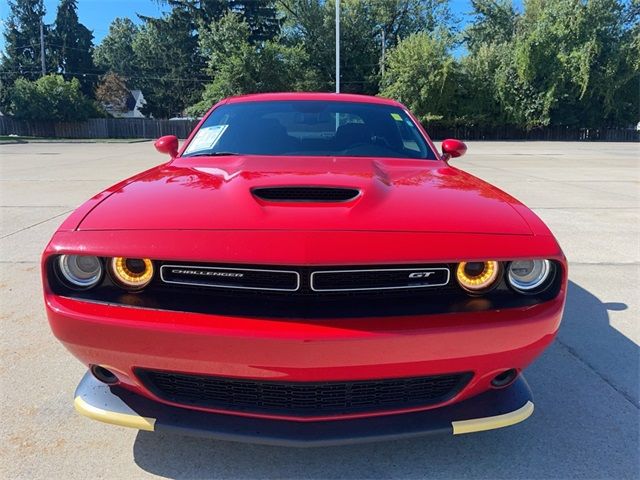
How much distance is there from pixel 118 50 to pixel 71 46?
10672 mm

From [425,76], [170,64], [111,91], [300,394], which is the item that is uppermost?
[170,64]

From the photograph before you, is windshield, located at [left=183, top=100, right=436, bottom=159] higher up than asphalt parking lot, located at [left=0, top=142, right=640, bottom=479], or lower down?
higher up

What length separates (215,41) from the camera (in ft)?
123

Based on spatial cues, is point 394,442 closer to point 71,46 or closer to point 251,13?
point 251,13

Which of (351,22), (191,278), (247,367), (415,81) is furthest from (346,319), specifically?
(351,22)

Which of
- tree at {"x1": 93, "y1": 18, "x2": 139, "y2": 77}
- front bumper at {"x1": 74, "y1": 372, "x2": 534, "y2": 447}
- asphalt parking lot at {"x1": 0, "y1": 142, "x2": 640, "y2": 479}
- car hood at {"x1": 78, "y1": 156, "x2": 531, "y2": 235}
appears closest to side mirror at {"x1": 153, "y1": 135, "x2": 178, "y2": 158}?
car hood at {"x1": 78, "y1": 156, "x2": 531, "y2": 235}

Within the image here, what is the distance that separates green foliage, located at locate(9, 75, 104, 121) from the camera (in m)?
38.1

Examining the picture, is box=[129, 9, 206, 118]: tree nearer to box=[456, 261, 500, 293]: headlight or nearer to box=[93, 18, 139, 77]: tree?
box=[93, 18, 139, 77]: tree

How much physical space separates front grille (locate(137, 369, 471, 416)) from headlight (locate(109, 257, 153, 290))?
30 centimetres

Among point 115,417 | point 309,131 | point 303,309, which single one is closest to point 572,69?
point 309,131

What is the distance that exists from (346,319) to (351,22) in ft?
140

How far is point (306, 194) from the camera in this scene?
1917mm

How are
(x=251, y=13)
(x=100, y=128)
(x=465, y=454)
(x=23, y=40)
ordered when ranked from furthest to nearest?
(x=23, y=40) → (x=251, y=13) → (x=100, y=128) → (x=465, y=454)

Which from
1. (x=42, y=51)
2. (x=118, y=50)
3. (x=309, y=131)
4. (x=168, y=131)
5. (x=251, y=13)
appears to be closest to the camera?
(x=309, y=131)
